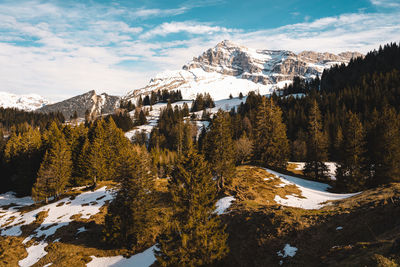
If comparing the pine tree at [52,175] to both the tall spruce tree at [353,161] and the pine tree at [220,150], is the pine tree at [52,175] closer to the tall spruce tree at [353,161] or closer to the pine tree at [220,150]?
the pine tree at [220,150]

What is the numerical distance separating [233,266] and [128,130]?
422ft

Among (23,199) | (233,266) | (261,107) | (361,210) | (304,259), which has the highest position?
(261,107)

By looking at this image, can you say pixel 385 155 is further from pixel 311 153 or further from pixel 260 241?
pixel 260 241

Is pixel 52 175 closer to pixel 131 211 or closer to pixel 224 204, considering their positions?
pixel 131 211

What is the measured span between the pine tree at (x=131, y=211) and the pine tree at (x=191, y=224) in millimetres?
8424

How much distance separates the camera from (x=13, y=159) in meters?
62.7

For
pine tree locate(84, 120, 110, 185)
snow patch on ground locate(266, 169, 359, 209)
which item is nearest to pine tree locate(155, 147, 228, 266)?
snow patch on ground locate(266, 169, 359, 209)

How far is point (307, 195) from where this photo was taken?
33.8 metres

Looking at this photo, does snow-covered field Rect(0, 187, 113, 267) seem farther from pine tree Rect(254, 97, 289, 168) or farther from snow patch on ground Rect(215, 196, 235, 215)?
pine tree Rect(254, 97, 289, 168)

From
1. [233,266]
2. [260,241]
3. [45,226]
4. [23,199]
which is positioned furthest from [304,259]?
[23,199]

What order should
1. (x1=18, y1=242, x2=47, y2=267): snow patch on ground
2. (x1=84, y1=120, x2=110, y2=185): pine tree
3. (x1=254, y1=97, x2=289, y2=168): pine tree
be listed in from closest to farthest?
(x1=18, y1=242, x2=47, y2=267): snow patch on ground, (x1=84, y1=120, x2=110, y2=185): pine tree, (x1=254, y1=97, x2=289, y2=168): pine tree

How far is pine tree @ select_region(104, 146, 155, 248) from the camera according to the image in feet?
84.8

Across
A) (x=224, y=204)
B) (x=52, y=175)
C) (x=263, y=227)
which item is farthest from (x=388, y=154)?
(x=52, y=175)

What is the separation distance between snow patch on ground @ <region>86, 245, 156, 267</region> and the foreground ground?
4.3 inches
